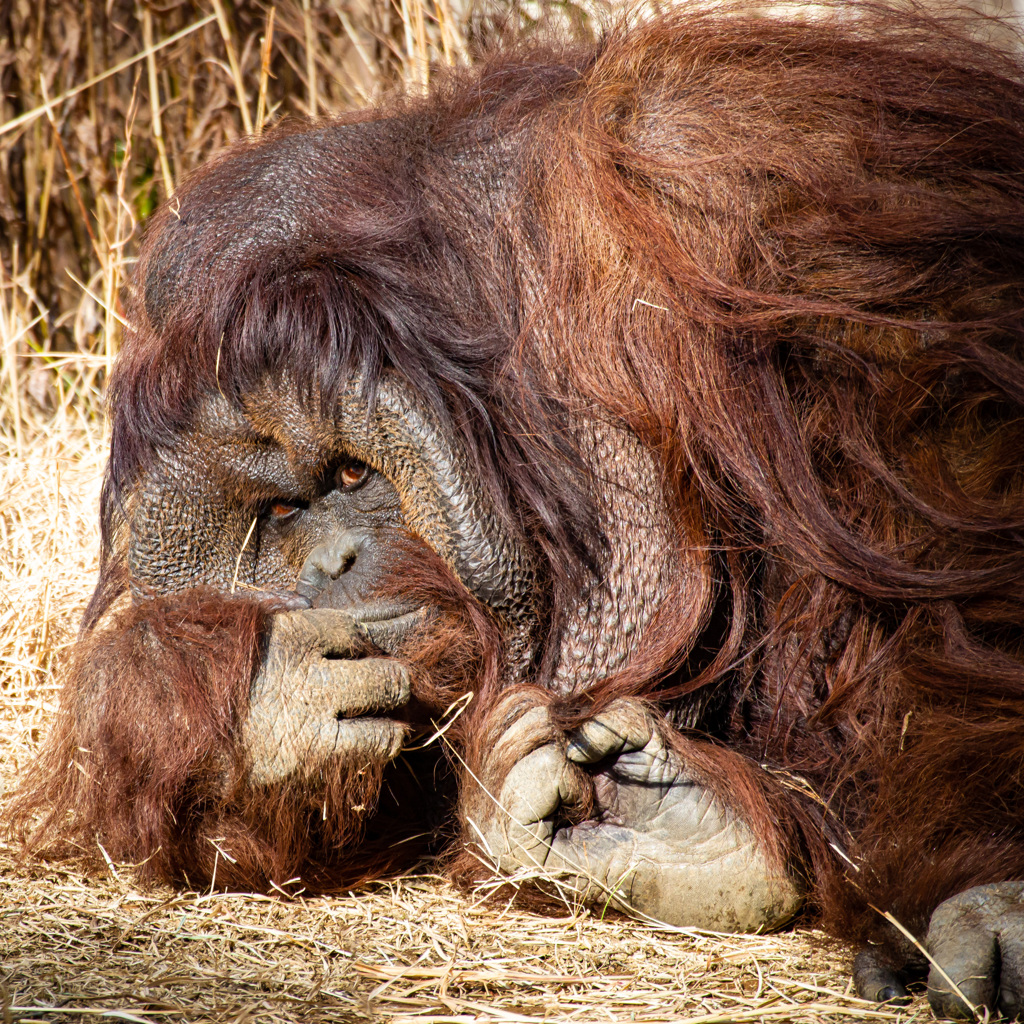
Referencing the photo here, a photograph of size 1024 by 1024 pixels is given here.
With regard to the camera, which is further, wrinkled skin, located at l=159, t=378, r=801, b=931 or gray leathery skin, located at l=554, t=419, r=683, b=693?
gray leathery skin, located at l=554, t=419, r=683, b=693

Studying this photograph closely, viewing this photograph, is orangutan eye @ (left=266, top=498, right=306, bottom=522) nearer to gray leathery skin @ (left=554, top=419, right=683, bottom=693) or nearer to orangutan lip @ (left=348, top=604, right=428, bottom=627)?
orangutan lip @ (left=348, top=604, right=428, bottom=627)

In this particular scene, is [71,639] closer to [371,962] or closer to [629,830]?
[371,962]

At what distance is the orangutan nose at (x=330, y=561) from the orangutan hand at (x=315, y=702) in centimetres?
13

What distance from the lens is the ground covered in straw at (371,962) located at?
4.46 ft

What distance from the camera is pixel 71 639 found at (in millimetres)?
2582

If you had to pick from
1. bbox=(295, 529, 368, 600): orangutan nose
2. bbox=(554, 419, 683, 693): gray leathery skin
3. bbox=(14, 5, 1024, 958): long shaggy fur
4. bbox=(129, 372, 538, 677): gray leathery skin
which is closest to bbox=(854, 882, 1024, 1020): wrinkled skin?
bbox=(14, 5, 1024, 958): long shaggy fur

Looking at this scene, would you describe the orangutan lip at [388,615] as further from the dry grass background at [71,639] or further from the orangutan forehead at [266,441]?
the dry grass background at [71,639]

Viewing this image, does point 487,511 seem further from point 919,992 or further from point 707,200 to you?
point 919,992

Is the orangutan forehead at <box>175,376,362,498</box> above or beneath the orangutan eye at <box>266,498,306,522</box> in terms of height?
above

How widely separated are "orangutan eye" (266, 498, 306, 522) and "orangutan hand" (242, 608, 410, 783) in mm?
236

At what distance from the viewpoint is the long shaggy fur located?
165 centimetres

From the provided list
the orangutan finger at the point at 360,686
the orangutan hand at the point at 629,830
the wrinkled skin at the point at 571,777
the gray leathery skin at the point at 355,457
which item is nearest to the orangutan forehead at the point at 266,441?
the gray leathery skin at the point at 355,457

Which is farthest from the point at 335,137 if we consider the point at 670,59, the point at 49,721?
the point at 49,721

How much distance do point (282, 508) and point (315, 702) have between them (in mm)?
394
